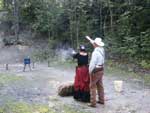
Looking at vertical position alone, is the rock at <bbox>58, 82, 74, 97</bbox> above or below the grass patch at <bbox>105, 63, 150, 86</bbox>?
above

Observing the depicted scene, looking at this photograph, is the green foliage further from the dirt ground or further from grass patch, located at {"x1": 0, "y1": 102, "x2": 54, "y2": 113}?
grass patch, located at {"x1": 0, "y1": 102, "x2": 54, "y2": 113}

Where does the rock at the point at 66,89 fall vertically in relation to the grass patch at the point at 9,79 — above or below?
above

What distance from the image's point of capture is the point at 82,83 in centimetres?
814

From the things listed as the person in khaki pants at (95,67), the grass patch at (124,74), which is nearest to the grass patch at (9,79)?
the grass patch at (124,74)

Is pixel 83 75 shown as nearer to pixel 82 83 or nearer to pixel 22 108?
pixel 82 83

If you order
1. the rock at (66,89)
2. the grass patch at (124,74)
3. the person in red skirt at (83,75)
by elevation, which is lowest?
the grass patch at (124,74)

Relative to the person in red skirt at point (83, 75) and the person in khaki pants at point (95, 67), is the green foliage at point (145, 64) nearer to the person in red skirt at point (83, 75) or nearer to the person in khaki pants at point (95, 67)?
the person in red skirt at point (83, 75)

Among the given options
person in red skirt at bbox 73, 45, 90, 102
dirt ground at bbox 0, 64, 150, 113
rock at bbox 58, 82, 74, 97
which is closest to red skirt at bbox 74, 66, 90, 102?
person in red skirt at bbox 73, 45, 90, 102

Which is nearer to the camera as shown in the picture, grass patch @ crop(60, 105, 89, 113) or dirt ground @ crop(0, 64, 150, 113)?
grass patch @ crop(60, 105, 89, 113)

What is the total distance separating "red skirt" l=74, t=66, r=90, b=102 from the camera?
26.5 feet

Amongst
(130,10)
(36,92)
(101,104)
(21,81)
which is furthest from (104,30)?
(101,104)

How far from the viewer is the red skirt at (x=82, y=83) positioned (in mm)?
8078

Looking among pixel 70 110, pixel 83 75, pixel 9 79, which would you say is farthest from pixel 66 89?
pixel 9 79

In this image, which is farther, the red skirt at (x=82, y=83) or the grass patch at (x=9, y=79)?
the grass patch at (x=9, y=79)
